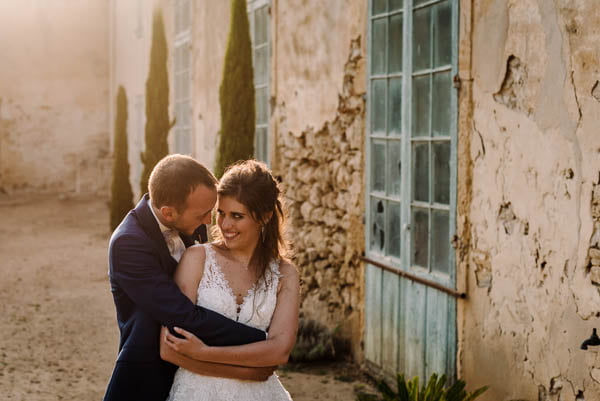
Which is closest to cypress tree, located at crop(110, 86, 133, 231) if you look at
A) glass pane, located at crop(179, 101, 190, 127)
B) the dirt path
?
the dirt path

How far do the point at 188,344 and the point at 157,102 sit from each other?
10399 mm

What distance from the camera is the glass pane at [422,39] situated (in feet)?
18.2

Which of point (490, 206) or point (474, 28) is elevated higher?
point (474, 28)

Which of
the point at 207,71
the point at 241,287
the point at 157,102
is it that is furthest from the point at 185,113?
the point at 241,287

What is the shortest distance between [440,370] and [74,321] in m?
4.29

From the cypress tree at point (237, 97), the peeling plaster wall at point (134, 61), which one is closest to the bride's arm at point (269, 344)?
the cypress tree at point (237, 97)

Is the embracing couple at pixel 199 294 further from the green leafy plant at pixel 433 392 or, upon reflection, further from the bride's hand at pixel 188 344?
the green leafy plant at pixel 433 392

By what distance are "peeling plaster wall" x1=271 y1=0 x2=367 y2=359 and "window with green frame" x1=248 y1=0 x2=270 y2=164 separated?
0.52m

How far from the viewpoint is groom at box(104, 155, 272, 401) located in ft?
8.68

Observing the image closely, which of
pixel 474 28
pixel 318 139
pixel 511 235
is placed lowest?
pixel 511 235

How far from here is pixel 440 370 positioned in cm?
541

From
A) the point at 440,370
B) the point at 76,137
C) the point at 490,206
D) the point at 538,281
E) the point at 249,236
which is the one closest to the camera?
the point at 249,236

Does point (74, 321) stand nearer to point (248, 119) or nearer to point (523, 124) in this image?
point (248, 119)

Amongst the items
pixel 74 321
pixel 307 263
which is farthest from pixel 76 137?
pixel 307 263
